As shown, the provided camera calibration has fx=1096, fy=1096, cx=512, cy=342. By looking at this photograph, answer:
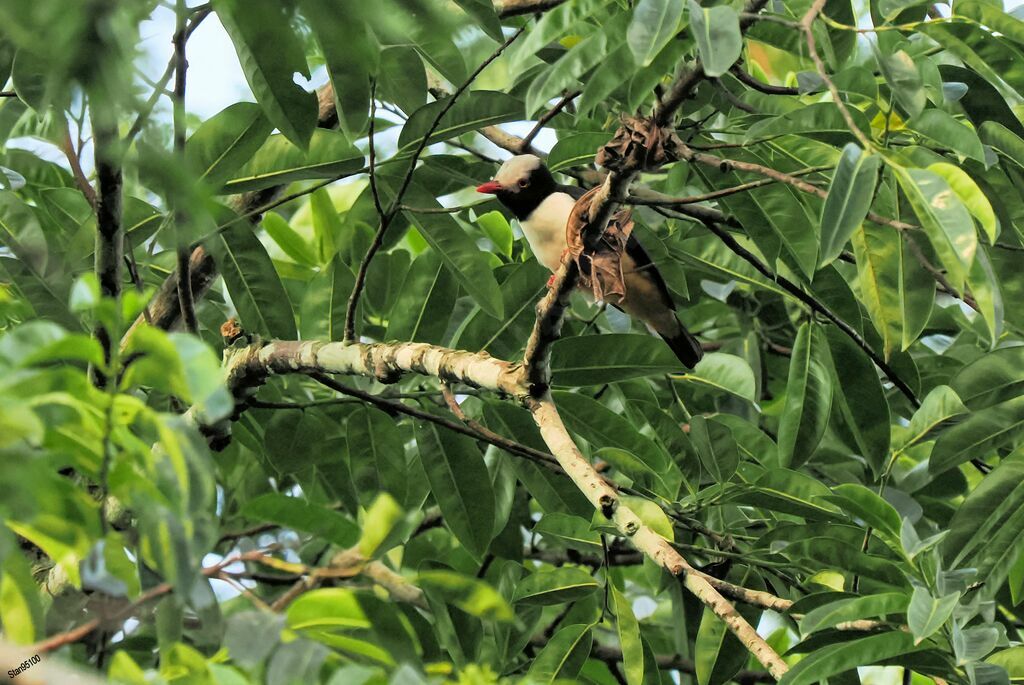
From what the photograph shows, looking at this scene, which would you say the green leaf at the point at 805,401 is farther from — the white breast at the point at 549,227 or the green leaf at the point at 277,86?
the green leaf at the point at 277,86

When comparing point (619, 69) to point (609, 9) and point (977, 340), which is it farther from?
point (977, 340)

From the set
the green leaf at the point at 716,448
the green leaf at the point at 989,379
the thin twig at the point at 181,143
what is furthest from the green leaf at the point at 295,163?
the green leaf at the point at 989,379

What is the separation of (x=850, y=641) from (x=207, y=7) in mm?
1728

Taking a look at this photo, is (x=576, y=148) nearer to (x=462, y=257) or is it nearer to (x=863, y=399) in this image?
(x=462, y=257)

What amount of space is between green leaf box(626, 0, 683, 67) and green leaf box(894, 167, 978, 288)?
1.41 ft

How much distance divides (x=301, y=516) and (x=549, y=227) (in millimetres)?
2984

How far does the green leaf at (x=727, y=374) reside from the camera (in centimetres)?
325

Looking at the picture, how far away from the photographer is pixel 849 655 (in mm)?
2018

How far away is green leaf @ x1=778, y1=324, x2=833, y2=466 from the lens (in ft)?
9.74

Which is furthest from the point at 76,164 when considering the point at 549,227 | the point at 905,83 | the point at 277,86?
the point at 549,227

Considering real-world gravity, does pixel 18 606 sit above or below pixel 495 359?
above

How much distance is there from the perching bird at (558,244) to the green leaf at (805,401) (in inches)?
36.0

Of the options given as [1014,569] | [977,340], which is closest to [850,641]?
[1014,569]

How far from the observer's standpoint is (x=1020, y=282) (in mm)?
2637
